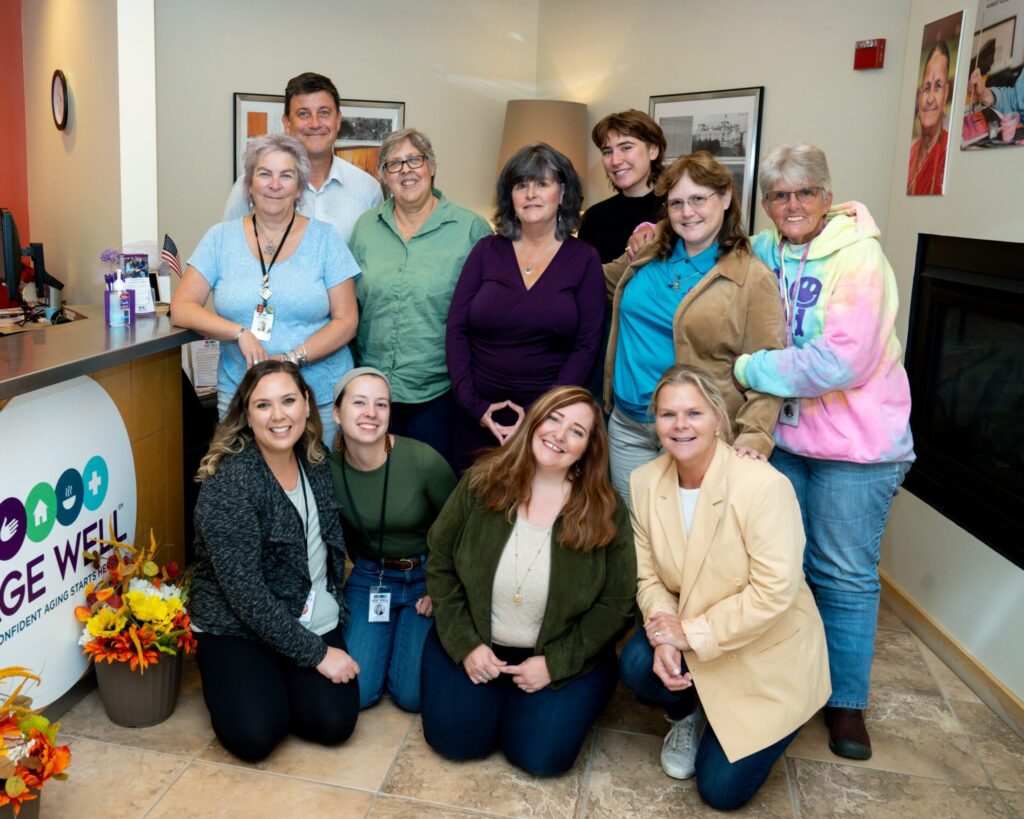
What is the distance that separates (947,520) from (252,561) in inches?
88.9

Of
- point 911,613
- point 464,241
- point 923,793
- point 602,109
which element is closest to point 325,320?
point 464,241

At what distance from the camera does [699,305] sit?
247 cm

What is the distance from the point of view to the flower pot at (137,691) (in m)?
2.51

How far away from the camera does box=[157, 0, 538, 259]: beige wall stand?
495 centimetres

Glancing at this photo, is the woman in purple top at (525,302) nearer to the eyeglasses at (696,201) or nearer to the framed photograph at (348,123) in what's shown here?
the eyeglasses at (696,201)

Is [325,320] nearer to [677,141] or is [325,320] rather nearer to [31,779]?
[31,779]

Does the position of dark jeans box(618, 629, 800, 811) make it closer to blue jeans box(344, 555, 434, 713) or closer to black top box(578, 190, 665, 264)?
blue jeans box(344, 555, 434, 713)

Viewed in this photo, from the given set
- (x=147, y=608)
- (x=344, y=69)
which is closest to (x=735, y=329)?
(x=147, y=608)

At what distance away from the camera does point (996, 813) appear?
234cm

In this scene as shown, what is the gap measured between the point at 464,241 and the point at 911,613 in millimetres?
2053

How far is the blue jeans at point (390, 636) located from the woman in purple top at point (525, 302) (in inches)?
20.6

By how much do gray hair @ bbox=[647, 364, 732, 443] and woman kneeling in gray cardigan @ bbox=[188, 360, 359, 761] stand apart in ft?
3.10

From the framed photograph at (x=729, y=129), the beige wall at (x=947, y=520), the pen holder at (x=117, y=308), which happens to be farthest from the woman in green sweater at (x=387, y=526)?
the framed photograph at (x=729, y=129)

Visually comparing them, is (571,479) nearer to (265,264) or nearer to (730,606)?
(730,606)
